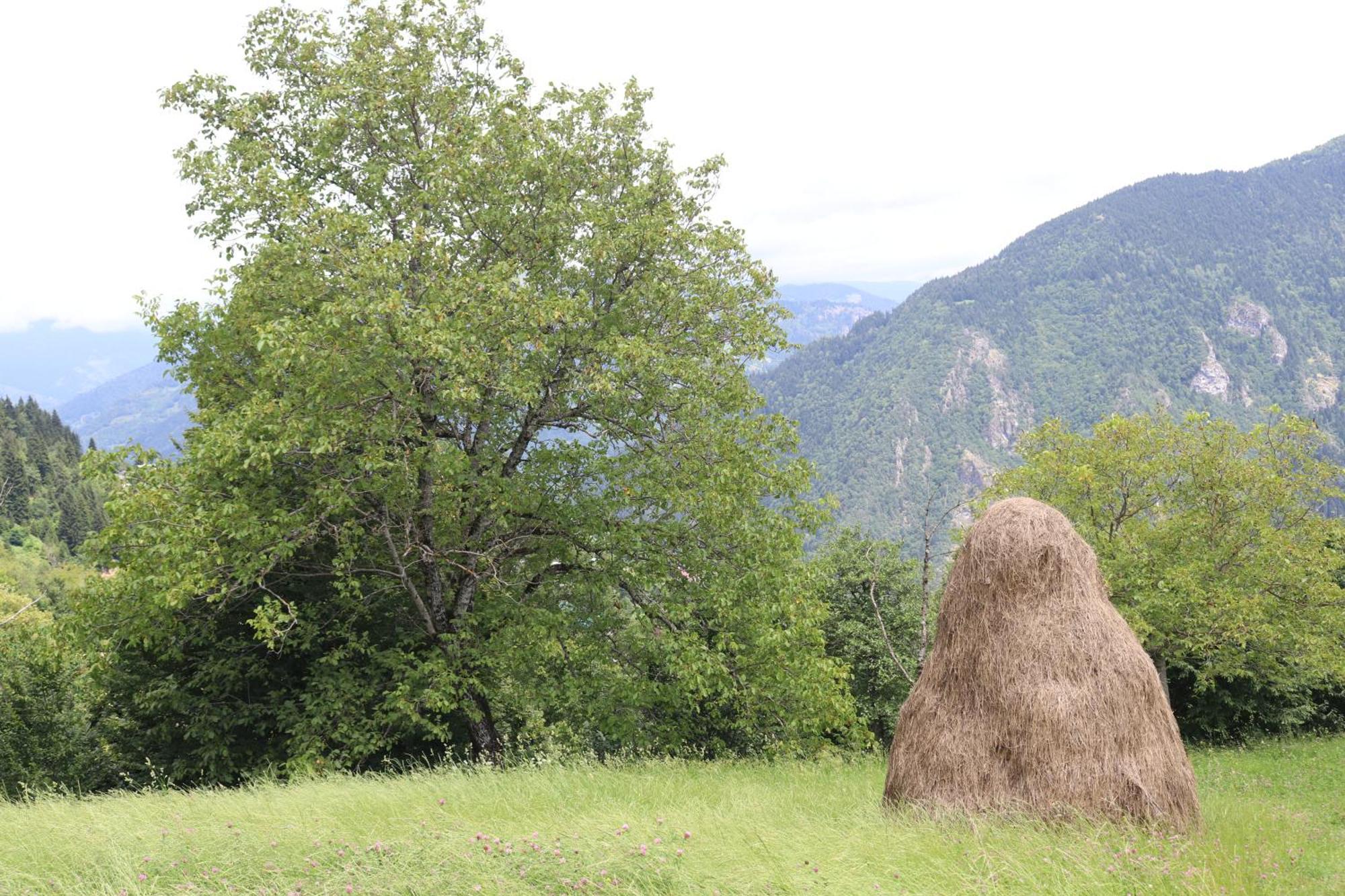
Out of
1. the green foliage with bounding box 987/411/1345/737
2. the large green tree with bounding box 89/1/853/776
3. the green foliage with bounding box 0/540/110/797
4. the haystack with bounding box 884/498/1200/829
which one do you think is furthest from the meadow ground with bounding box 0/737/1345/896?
the green foliage with bounding box 987/411/1345/737

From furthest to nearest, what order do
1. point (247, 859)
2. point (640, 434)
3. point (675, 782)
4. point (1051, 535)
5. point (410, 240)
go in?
point (640, 434), point (410, 240), point (675, 782), point (1051, 535), point (247, 859)

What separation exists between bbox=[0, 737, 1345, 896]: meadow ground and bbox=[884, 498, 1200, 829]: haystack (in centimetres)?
39

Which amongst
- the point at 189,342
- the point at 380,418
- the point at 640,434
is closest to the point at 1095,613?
the point at 640,434

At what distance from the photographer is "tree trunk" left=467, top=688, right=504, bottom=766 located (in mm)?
14945

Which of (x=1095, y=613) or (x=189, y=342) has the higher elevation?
(x=189, y=342)

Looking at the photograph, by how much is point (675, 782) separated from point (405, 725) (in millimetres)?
4976

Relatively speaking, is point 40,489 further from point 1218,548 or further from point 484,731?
point 1218,548

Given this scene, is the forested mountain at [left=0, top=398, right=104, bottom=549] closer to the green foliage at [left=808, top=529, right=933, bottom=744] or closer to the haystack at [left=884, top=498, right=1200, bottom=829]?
the green foliage at [left=808, top=529, right=933, bottom=744]

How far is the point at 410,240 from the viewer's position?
13.2 m

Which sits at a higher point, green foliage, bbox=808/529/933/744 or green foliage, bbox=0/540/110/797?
green foliage, bbox=0/540/110/797

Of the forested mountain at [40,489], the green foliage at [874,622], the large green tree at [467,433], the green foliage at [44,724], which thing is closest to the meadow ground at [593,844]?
the large green tree at [467,433]

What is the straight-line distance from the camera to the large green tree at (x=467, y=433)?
42.6ft

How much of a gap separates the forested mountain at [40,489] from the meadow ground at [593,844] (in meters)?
97.9

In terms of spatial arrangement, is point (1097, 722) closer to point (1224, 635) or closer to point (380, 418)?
point (380, 418)
